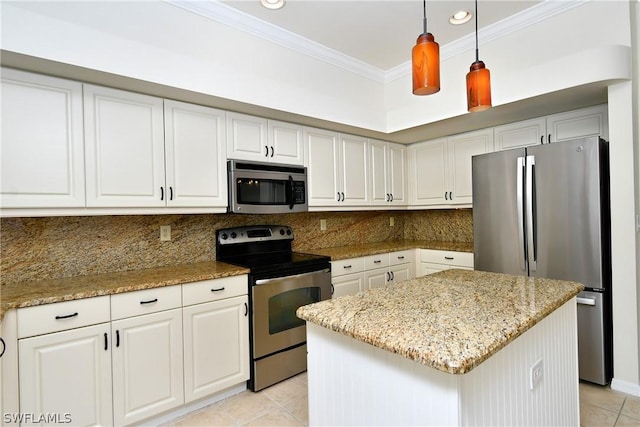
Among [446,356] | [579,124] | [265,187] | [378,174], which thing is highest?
[579,124]

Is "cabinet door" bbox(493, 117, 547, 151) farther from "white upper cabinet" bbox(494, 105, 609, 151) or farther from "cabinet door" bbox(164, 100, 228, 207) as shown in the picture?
"cabinet door" bbox(164, 100, 228, 207)

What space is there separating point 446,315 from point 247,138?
2.01 meters

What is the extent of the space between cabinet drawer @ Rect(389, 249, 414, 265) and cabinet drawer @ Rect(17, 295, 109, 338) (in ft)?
8.26

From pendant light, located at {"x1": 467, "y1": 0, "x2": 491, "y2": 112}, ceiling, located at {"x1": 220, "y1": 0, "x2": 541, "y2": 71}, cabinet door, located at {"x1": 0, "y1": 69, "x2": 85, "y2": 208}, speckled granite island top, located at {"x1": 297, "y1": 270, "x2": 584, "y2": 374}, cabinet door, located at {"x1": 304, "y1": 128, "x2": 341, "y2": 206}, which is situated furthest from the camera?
cabinet door, located at {"x1": 304, "y1": 128, "x2": 341, "y2": 206}

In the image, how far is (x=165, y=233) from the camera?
8.52 feet

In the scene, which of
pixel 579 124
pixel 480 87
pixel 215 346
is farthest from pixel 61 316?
pixel 579 124

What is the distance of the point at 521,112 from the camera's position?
2.81 metres

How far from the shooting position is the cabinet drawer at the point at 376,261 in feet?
10.7

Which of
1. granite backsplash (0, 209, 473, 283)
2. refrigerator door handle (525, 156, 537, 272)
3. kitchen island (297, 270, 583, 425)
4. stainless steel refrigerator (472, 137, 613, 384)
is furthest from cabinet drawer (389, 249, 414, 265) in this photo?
kitchen island (297, 270, 583, 425)

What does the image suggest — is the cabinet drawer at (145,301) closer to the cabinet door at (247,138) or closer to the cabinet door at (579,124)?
the cabinet door at (247,138)

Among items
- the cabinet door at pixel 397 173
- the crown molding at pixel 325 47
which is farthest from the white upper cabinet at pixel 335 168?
the crown molding at pixel 325 47

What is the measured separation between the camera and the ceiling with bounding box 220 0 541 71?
244 cm

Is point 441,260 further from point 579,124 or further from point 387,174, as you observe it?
point 579,124

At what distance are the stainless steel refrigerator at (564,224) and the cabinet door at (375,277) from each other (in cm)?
101
